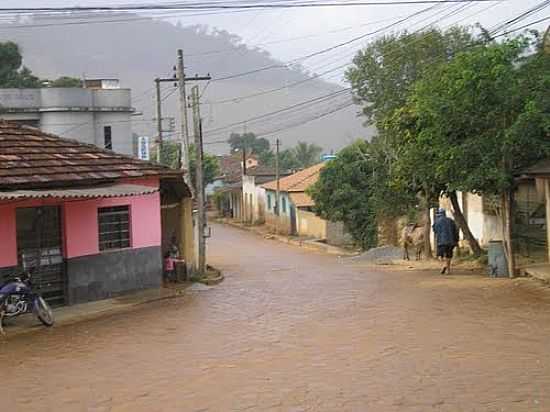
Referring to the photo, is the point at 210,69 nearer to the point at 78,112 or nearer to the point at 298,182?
the point at 298,182

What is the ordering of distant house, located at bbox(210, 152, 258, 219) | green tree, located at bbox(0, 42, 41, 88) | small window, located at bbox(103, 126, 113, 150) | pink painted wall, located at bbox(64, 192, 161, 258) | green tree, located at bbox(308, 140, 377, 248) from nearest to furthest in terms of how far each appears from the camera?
1. pink painted wall, located at bbox(64, 192, 161, 258)
2. green tree, located at bbox(308, 140, 377, 248)
3. small window, located at bbox(103, 126, 113, 150)
4. green tree, located at bbox(0, 42, 41, 88)
5. distant house, located at bbox(210, 152, 258, 219)

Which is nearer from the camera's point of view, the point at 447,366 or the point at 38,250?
the point at 447,366

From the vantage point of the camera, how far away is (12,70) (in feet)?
→ 179

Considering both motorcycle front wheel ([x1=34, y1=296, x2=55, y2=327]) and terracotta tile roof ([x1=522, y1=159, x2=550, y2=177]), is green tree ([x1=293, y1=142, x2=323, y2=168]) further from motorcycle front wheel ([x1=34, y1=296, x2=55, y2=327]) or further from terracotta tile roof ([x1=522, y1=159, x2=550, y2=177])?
motorcycle front wheel ([x1=34, y1=296, x2=55, y2=327])

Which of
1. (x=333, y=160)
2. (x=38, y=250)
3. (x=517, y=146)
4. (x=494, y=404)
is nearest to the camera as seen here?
(x=494, y=404)

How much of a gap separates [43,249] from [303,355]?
757cm

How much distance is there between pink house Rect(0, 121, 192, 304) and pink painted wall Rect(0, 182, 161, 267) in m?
0.02

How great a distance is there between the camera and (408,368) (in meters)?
9.55

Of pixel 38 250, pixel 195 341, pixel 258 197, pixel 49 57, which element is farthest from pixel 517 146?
pixel 49 57

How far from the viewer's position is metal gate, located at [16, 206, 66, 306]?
1570 cm

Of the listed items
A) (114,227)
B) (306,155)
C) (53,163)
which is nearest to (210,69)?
(306,155)

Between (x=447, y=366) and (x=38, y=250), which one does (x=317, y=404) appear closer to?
(x=447, y=366)

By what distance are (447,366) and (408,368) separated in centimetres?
47

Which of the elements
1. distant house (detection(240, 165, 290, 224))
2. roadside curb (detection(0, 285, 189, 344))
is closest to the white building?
distant house (detection(240, 165, 290, 224))
